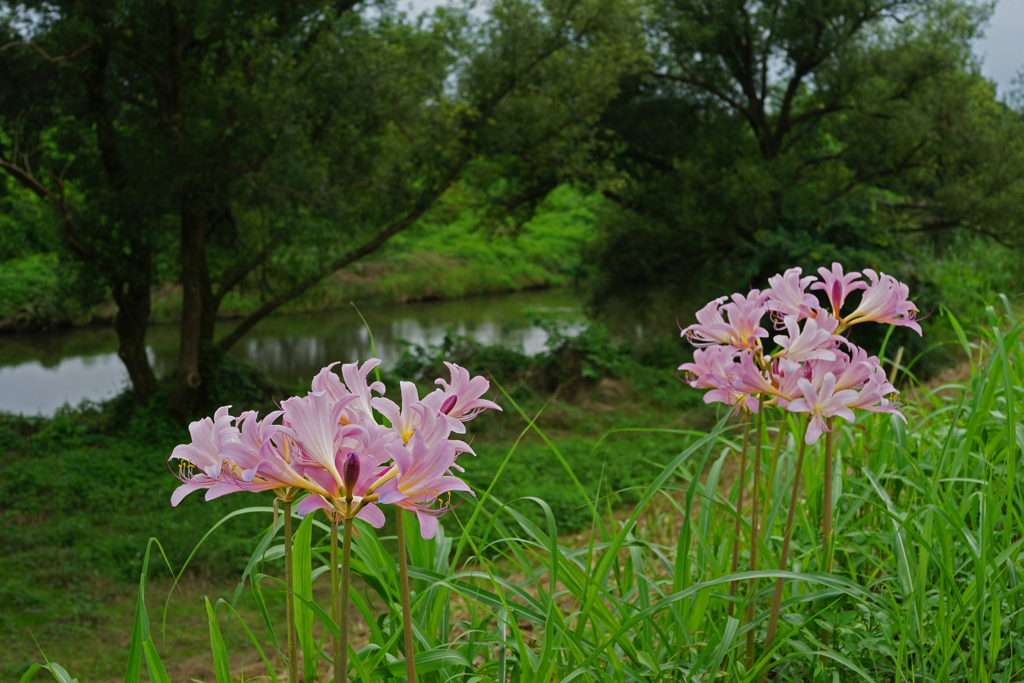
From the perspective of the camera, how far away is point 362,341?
13.4 meters

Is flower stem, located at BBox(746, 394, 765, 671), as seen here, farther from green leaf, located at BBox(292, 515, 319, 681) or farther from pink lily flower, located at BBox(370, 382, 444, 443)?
green leaf, located at BBox(292, 515, 319, 681)

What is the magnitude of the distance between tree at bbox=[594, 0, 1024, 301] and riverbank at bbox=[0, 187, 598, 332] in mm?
1627

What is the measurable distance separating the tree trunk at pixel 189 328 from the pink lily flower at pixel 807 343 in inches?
270

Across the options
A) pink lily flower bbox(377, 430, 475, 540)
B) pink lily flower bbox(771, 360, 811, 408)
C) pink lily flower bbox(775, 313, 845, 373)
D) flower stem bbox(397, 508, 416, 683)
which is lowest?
flower stem bbox(397, 508, 416, 683)

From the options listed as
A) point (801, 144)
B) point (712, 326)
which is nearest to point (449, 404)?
point (712, 326)

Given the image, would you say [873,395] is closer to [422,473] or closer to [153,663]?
[422,473]

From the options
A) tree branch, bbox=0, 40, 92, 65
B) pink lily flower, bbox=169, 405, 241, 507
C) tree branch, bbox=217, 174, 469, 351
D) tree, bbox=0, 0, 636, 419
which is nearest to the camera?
pink lily flower, bbox=169, 405, 241, 507

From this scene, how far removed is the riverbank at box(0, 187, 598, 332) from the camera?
505 inches

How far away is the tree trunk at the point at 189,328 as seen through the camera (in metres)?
7.09

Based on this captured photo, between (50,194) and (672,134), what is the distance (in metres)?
7.44

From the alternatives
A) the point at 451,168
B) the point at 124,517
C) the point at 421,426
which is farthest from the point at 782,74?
the point at 421,426

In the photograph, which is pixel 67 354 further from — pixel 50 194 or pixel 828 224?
pixel 828 224

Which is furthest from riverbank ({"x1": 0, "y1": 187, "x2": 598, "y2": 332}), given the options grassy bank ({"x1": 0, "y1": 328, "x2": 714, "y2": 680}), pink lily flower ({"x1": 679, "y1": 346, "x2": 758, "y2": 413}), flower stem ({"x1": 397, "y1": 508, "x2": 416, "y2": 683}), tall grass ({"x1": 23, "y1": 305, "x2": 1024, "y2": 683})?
flower stem ({"x1": 397, "y1": 508, "x2": 416, "y2": 683})

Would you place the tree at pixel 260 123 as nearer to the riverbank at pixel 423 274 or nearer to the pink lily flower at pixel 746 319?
the riverbank at pixel 423 274
